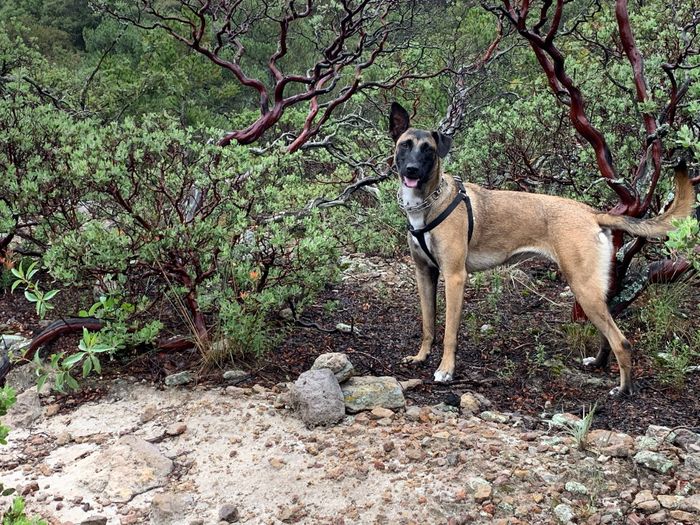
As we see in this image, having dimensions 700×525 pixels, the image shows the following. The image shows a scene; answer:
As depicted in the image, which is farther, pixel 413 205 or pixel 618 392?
pixel 413 205

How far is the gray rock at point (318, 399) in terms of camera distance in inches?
146

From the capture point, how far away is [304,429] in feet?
12.2

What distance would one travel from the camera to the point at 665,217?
14.0 ft

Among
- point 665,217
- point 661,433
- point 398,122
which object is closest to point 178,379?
point 398,122

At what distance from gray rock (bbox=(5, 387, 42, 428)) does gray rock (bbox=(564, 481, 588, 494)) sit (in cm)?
305

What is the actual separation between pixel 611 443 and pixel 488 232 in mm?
1749

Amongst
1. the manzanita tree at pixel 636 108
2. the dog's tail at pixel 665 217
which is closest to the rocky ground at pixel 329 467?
the dog's tail at pixel 665 217

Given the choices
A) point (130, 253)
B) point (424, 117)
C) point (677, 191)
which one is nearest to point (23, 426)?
point (130, 253)

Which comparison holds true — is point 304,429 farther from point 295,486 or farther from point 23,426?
point 23,426

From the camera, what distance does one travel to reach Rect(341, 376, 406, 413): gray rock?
385cm

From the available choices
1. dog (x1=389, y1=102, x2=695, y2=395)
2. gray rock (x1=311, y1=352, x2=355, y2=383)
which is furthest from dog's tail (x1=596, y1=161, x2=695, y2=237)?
gray rock (x1=311, y1=352, x2=355, y2=383)

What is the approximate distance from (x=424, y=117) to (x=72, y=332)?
21.4ft

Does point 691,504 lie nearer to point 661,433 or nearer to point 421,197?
point 661,433

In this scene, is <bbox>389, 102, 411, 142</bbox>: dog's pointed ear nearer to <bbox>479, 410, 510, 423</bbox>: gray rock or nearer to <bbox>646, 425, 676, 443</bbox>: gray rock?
<bbox>479, 410, 510, 423</bbox>: gray rock
